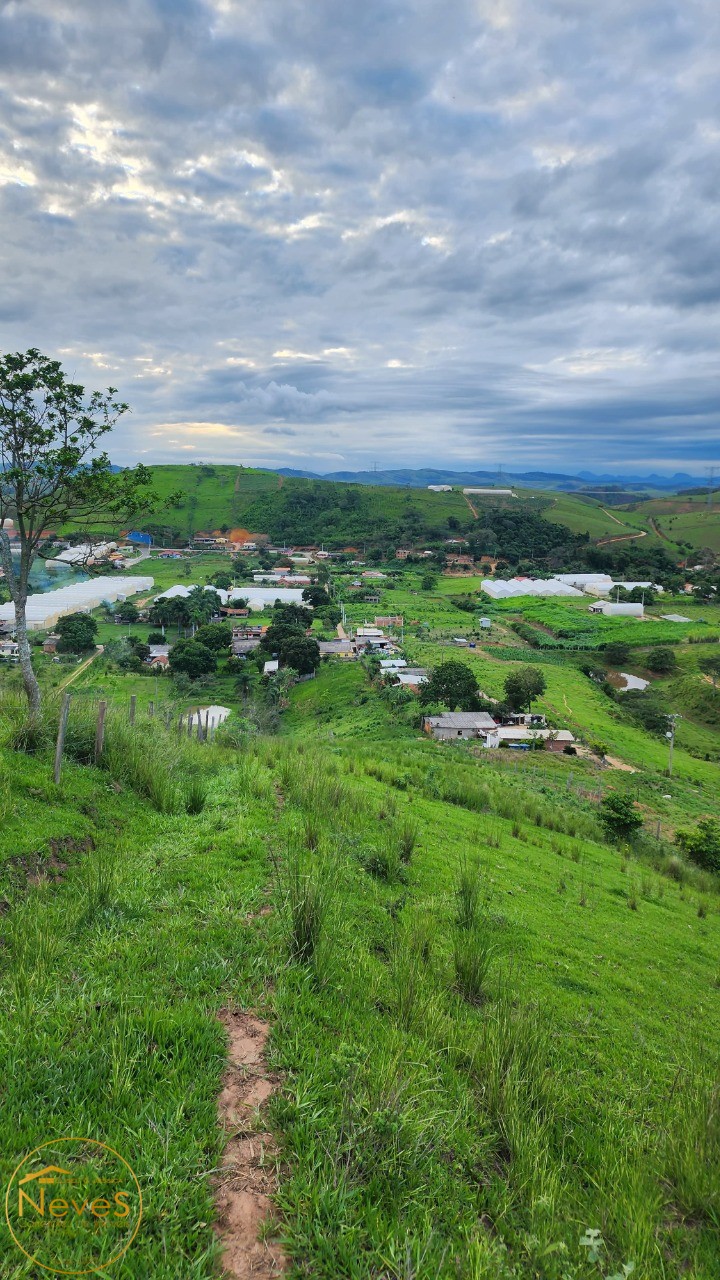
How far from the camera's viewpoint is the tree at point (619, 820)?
15061mm

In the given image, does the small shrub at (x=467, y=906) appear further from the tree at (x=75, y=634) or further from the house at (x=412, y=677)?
the tree at (x=75, y=634)

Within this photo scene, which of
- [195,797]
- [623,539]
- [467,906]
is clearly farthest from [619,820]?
[623,539]

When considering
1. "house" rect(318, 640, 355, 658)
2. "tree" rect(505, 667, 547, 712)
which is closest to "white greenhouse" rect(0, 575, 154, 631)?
"house" rect(318, 640, 355, 658)

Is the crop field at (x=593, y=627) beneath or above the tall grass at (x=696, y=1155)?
beneath

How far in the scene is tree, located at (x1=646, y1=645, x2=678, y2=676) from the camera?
175ft

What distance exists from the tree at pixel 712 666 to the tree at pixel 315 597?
42749 millimetres

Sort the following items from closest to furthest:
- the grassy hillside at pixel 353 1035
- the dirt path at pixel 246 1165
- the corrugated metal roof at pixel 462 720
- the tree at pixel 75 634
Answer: the dirt path at pixel 246 1165 → the grassy hillside at pixel 353 1035 → the corrugated metal roof at pixel 462 720 → the tree at pixel 75 634

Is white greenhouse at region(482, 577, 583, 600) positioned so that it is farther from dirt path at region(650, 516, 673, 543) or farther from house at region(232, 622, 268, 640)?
dirt path at region(650, 516, 673, 543)

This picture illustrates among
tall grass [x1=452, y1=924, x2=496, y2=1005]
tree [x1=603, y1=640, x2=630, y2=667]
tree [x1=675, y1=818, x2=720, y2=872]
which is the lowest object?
tree [x1=603, y1=640, x2=630, y2=667]

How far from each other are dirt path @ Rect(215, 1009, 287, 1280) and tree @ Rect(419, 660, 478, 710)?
3532cm

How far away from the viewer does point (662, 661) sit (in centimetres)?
5325

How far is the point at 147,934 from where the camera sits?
14.4 ft

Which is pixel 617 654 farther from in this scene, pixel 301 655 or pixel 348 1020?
pixel 348 1020

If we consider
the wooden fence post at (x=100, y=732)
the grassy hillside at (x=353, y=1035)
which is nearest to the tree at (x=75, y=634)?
the grassy hillside at (x=353, y=1035)
